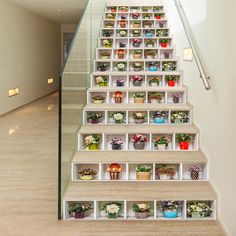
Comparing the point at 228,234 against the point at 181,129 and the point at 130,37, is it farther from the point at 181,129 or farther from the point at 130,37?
the point at 130,37

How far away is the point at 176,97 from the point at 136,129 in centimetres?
98

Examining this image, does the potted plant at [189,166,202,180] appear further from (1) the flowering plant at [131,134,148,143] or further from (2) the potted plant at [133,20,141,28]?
(2) the potted plant at [133,20,141,28]

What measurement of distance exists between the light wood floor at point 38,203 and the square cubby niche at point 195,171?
24.6 inches

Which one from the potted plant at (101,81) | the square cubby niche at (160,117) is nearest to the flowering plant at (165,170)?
the square cubby niche at (160,117)

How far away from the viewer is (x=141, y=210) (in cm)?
352

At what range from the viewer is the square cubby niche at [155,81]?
584cm

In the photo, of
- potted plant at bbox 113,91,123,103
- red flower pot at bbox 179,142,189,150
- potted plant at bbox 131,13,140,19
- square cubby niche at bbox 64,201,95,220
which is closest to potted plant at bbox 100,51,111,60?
potted plant at bbox 113,91,123,103

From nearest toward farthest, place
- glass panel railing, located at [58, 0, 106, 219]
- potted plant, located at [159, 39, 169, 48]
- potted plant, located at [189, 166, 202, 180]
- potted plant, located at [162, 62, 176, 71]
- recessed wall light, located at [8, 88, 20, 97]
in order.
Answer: glass panel railing, located at [58, 0, 106, 219] → potted plant, located at [189, 166, 202, 180] → potted plant, located at [162, 62, 176, 71] → potted plant, located at [159, 39, 169, 48] → recessed wall light, located at [8, 88, 20, 97]

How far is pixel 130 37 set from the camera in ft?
23.4

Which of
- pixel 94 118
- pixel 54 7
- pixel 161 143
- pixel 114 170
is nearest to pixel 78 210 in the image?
pixel 114 170

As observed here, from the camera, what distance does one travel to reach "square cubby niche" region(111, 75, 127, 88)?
231 inches

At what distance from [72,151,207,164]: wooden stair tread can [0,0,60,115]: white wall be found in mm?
5869

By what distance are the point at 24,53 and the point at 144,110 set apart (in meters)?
7.55

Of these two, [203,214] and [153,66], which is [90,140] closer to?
[203,214]
